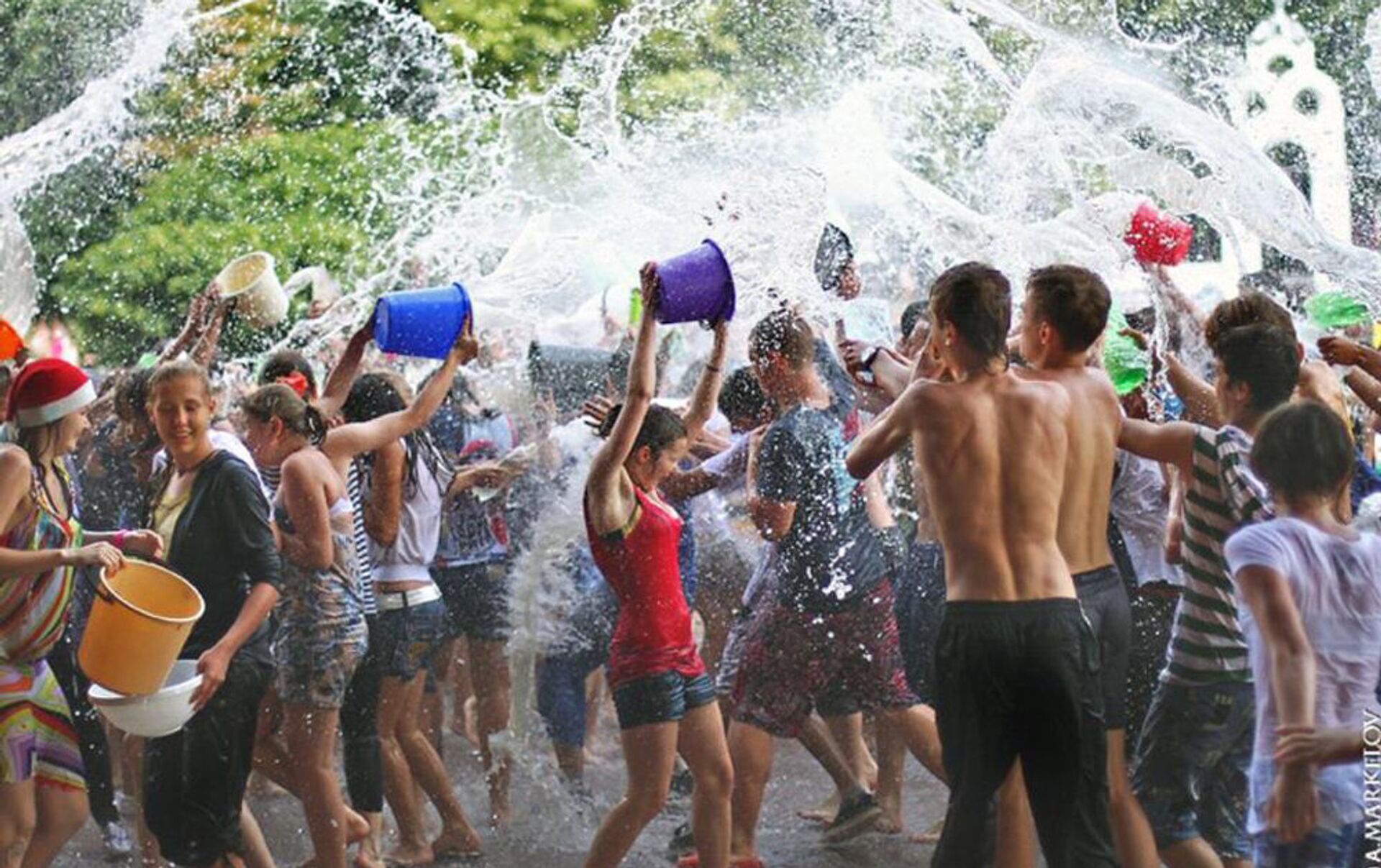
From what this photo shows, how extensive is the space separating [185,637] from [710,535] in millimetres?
2770

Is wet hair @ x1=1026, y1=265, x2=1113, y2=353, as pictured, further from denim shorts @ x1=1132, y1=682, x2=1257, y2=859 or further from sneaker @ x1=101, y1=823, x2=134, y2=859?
sneaker @ x1=101, y1=823, x2=134, y2=859

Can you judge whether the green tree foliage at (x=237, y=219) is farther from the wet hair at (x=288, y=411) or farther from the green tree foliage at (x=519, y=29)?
the wet hair at (x=288, y=411)

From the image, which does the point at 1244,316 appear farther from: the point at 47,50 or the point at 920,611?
the point at 47,50

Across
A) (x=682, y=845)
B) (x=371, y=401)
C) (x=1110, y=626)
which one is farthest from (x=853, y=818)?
(x=371, y=401)

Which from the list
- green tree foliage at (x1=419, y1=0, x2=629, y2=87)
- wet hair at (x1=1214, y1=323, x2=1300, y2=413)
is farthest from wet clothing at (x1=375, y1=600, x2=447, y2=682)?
green tree foliage at (x1=419, y1=0, x2=629, y2=87)

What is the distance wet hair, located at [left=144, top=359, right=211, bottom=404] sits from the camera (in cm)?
542

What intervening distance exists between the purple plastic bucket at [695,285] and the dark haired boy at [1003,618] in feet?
2.55

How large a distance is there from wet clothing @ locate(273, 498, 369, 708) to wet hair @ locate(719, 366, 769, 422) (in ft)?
4.86

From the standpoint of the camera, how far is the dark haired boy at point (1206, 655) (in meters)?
4.87

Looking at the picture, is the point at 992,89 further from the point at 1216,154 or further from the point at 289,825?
the point at 289,825

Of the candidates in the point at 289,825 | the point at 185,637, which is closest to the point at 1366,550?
the point at 185,637

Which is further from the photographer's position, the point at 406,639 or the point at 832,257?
the point at 832,257

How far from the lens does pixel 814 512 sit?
613 centimetres

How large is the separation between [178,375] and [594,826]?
218 cm
